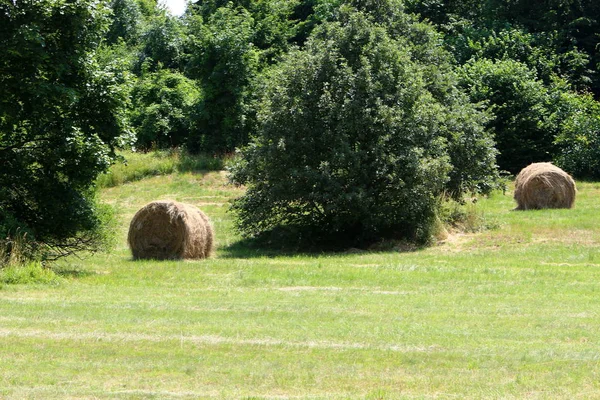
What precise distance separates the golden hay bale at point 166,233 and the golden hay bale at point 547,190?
44.4 feet

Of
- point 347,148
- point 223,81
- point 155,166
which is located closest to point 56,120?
point 347,148

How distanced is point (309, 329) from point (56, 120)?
34.9ft

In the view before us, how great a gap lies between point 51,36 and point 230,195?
19877 mm

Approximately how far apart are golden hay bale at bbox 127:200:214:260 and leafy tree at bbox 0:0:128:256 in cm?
200

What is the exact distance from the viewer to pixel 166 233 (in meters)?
24.2

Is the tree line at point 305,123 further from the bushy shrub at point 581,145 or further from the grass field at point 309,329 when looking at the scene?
the grass field at point 309,329

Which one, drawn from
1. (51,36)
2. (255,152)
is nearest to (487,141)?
(255,152)

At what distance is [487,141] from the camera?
31.7 metres

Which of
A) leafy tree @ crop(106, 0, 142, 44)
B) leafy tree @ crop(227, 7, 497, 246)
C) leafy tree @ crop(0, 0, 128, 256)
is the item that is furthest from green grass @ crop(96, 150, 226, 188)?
leafy tree @ crop(106, 0, 142, 44)

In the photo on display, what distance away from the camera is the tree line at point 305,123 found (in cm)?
2122

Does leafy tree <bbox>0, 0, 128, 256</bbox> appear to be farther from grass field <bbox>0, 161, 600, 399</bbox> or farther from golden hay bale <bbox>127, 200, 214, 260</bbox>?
golden hay bale <bbox>127, 200, 214, 260</bbox>

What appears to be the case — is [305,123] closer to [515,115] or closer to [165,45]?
[515,115]

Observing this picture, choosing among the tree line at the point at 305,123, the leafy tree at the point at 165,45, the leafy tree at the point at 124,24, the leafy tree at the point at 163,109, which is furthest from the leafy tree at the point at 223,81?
the leafy tree at the point at 124,24

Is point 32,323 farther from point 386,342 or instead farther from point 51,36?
point 51,36
